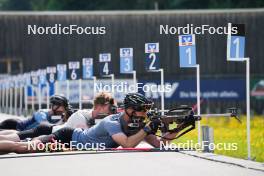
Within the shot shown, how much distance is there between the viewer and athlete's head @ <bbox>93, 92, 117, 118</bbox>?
13.9 meters

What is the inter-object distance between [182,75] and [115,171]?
144 feet

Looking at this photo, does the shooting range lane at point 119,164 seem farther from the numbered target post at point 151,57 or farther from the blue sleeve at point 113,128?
the numbered target post at point 151,57

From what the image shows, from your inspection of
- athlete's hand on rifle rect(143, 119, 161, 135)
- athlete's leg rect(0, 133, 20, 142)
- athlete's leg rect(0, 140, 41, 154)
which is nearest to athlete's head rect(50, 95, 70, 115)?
athlete's leg rect(0, 133, 20, 142)

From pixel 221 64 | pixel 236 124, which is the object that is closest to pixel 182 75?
pixel 221 64

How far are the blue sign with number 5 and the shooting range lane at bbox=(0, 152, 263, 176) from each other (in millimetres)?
4242

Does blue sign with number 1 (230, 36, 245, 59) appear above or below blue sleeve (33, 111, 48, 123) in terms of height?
above

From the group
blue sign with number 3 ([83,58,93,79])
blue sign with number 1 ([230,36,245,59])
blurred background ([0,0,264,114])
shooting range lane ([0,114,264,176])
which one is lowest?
shooting range lane ([0,114,264,176])

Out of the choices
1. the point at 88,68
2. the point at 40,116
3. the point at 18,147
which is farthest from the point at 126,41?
the point at 18,147

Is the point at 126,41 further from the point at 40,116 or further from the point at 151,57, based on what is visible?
the point at 40,116

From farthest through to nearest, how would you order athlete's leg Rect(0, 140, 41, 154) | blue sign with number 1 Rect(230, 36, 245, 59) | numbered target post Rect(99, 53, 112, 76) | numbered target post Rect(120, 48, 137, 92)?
numbered target post Rect(99, 53, 112, 76), numbered target post Rect(120, 48, 137, 92), blue sign with number 1 Rect(230, 36, 245, 59), athlete's leg Rect(0, 140, 41, 154)

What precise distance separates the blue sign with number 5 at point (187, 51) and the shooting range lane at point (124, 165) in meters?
4.24

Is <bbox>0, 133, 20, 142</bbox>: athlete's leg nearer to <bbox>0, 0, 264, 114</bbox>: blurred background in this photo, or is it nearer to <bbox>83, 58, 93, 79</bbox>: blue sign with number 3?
<bbox>83, 58, 93, 79</bbox>: blue sign with number 3

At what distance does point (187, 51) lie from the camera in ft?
55.4

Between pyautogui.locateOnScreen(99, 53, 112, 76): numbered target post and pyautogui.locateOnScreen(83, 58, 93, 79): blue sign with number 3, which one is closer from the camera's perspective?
pyautogui.locateOnScreen(99, 53, 112, 76): numbered target post
